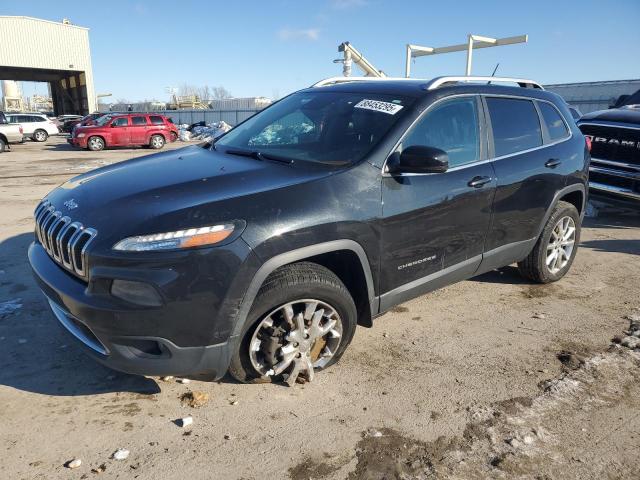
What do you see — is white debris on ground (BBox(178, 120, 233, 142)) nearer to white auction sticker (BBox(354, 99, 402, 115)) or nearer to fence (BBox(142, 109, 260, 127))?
fence (BBox(142, 109, 260, 127))

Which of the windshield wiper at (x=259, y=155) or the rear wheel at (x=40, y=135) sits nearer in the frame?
the windshield wiper at (x=259, y=155)

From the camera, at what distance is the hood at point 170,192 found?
97.2 inches

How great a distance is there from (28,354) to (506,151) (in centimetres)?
382

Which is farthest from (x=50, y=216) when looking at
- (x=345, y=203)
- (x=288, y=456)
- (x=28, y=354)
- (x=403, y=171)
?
(x=403, y=171)

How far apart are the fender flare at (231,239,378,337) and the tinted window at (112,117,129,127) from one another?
20.8 meters

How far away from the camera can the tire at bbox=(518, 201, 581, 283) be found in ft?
14.7

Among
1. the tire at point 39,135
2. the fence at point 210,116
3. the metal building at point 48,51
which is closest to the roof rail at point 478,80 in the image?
the tire at point 39,135

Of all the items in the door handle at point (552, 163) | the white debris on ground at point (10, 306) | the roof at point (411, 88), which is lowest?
the white debris on ground at point (10, 306)

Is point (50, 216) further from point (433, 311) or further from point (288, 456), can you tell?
point (433, 311)

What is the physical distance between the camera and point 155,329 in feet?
7.92

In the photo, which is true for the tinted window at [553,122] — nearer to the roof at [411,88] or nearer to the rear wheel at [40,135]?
the roof at [411,88]

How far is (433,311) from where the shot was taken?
4188 mm

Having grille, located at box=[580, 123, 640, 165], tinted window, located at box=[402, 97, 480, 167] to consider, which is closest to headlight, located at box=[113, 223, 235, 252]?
tinted window, located at box=[402, 97, 480, 167]

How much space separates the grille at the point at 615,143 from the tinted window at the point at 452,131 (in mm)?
4417
